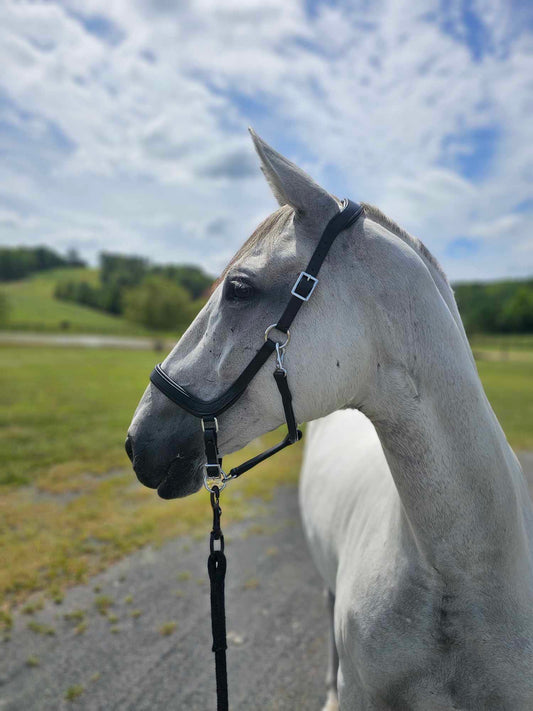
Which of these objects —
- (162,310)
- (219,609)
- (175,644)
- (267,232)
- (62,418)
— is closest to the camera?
(267,232)

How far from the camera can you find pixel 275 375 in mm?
1511

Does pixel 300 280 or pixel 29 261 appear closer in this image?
pixel 300 280

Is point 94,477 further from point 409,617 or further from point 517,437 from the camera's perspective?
point 517,437

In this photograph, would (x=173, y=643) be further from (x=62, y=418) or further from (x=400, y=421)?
(x=62, y=418)

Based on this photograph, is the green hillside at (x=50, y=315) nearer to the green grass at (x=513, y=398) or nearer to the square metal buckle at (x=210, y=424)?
the green grass at (x=513, y=398)

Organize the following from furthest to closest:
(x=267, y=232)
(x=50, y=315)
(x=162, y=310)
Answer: (x=50, y=315) → (x=162, y=310) → (x=267, y=232)

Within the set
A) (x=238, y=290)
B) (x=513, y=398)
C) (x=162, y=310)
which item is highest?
(x=238, y=290)

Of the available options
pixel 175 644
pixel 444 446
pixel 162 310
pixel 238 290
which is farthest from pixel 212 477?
pixel 162 310

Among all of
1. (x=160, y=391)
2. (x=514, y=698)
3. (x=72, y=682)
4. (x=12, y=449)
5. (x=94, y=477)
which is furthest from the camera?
(x=12, y=449)

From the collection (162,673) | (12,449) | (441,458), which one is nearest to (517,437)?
(162,673)

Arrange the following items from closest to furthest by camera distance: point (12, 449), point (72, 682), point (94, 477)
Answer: point (72, 682), point (94, 477), point (12, 449)

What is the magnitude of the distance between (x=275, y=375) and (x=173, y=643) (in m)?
3.31

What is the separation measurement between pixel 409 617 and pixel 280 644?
262 centimetres

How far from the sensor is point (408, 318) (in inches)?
59.1
